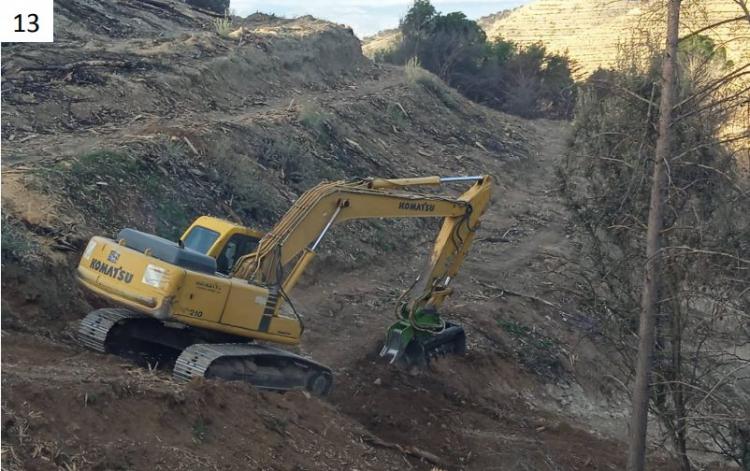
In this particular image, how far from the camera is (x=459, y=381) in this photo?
14.8 meters

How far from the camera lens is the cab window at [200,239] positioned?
468 inches

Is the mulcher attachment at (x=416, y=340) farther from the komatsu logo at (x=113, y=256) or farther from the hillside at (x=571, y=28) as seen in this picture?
the hillside at (x=571, y=28)

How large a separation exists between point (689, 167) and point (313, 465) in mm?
5260

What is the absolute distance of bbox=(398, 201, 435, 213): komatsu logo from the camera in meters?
13.2

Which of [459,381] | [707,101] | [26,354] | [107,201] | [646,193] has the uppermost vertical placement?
[707,101]

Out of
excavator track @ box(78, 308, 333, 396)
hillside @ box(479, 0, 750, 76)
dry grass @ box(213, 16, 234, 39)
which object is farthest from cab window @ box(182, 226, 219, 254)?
hillside @ box(479, 0, 750, 76)

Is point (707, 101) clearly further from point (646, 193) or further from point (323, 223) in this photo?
point (323, 223)

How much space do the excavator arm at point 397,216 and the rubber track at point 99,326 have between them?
4.87 feet

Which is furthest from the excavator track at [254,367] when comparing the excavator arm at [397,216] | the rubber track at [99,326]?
the rubber track at [99,326]

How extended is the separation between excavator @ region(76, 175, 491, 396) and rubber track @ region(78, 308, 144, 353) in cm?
1

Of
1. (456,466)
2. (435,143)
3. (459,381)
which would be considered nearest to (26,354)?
(456,466)

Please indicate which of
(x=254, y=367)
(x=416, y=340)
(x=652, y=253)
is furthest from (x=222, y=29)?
(x=652, y=253)

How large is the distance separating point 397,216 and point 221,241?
2.71 metres

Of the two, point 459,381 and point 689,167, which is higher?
point 689,167
